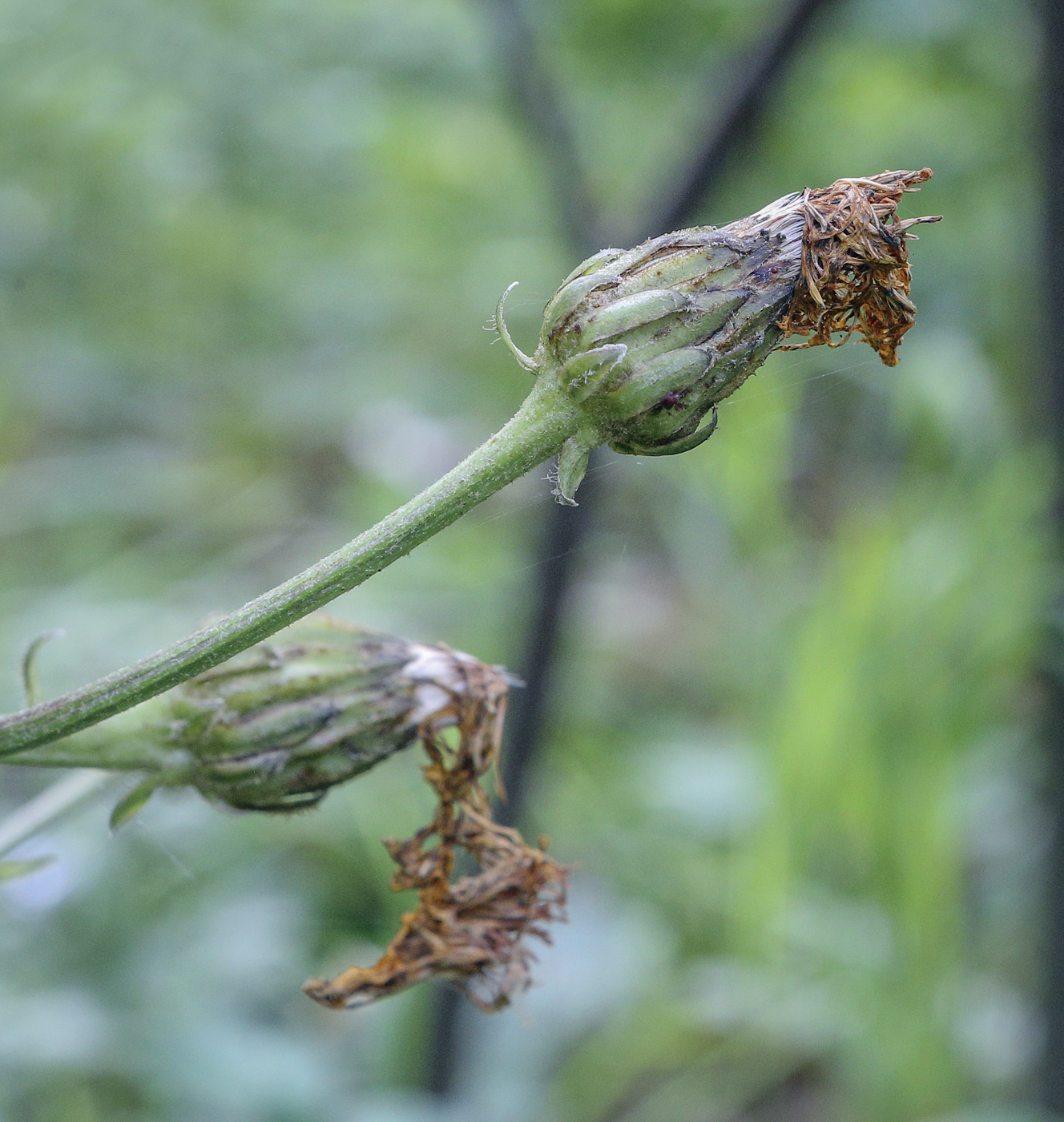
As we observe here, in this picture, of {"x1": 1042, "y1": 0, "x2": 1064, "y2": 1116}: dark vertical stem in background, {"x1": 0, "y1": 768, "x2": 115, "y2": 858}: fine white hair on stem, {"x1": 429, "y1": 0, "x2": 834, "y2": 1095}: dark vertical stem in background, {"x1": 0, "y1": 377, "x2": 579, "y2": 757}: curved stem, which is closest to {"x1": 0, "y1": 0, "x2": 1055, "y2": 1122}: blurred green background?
{"x1": 429, "y1": 0, "x2": 834, "y2": 1095}: dark vertical stem in background

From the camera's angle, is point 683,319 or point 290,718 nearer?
point 683,319

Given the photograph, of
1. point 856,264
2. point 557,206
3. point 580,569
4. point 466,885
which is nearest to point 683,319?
point 856,264

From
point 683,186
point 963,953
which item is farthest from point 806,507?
point 683,186

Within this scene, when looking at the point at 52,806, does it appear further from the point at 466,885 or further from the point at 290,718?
the point at 466,885

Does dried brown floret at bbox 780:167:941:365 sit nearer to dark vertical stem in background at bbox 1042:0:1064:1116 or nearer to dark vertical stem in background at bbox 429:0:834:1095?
dark vertical stem in background at bbox 429:0:834:1095

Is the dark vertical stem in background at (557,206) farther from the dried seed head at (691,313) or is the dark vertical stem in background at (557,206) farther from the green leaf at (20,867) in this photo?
the green leaf at (20,867)

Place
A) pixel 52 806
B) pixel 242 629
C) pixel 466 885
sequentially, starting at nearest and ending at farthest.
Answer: pixel 242 629, pixel 52 806, pixel 466 885

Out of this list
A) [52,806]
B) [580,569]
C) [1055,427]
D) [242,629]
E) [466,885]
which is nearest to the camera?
[242,629]
